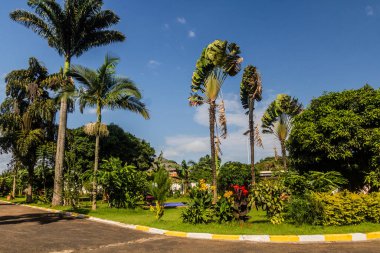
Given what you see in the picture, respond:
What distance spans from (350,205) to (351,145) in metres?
6.85

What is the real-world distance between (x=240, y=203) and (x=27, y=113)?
69.0 ft

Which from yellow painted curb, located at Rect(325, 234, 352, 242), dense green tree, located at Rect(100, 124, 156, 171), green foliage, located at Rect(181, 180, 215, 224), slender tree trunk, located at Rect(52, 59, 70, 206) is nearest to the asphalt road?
yellow painted curb, located at Rect(325, 234, 352, 242)

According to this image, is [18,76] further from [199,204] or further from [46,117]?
[199,204]

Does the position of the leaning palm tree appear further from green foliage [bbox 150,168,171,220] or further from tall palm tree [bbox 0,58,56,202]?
tall palm tree [bbox 0,58,56,202]

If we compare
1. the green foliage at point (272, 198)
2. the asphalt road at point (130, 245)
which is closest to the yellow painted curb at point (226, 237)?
the asphalt road at point (130, 245)

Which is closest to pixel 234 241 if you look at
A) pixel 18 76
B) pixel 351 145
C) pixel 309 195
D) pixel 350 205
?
pixel 309 195

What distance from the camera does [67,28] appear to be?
2230 cm

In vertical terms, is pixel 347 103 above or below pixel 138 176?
above

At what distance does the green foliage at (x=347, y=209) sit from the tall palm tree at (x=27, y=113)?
2198 centimetres

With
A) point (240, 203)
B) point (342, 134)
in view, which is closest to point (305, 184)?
point (240, 203)

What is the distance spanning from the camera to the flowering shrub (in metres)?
10.8

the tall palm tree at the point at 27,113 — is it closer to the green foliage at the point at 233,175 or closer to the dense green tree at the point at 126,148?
the dense green tree at the point at 126,148

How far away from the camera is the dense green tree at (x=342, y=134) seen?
16.0 meters

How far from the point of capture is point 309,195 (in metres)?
10.6
